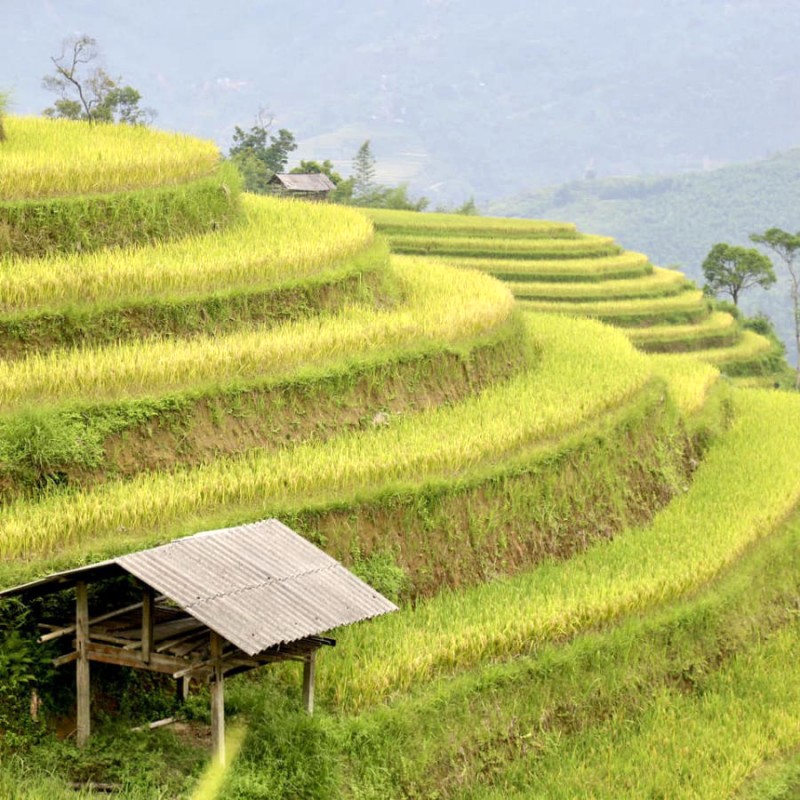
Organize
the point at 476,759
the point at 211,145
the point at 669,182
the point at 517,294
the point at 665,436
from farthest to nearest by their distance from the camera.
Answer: the point at 669,182 → the point at 517,294 → the point at 211,145 → the point at 665,436 → the point at 476,759

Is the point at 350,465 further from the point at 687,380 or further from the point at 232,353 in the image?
the point at 687,380

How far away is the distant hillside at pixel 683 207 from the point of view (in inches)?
4363

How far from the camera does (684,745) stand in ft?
33.6

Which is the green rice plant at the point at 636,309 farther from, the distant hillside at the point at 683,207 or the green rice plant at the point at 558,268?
the distant hillside at the point at 683,207

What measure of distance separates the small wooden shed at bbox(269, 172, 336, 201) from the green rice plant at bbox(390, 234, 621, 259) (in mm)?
10744

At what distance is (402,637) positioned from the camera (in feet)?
32.0

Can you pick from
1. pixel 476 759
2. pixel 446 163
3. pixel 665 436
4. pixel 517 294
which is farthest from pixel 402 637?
pixel 446 163

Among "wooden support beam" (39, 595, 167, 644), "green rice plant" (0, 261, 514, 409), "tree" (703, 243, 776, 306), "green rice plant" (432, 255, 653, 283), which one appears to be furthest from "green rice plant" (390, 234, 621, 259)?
"wooden support beam" (39, 595, 167, 644)

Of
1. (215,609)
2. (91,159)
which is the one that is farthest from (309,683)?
(91,159)

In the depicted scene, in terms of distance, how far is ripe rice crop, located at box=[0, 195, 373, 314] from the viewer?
36.8 feet

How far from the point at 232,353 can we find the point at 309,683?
3371 millimetres

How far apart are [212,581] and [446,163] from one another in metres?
179

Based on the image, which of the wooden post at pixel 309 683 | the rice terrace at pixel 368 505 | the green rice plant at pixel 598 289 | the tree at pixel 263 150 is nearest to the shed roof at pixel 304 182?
the tree at pixel 263 150

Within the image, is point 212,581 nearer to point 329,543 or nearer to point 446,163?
point 329,543
